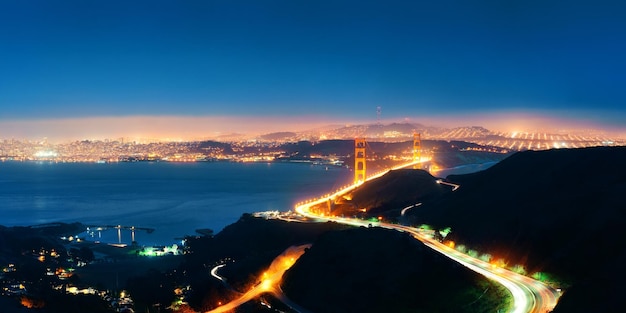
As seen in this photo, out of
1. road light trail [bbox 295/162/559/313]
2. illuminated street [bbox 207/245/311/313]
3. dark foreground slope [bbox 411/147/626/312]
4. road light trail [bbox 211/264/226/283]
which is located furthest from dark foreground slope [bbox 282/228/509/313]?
road light trail [bbox 211/264/226/283]

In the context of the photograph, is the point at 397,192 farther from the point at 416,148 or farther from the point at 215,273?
the point at 416,148

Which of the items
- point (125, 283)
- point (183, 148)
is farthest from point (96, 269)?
point (183, 148)

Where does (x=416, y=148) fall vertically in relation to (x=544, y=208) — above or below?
above

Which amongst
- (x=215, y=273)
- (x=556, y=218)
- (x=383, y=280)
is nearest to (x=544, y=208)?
(x=556, y=218)

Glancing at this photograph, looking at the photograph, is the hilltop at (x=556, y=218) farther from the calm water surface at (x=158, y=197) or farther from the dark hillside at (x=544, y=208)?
the calm water surface at (x=158, y=197)

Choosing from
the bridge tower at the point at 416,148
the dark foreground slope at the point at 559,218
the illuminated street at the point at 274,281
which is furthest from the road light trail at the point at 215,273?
the bridge tower at the point at 416,148

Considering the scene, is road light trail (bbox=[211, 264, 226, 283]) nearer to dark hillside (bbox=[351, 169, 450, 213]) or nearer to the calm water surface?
dark hillside (bbox=[351, 169, 450, 213])
